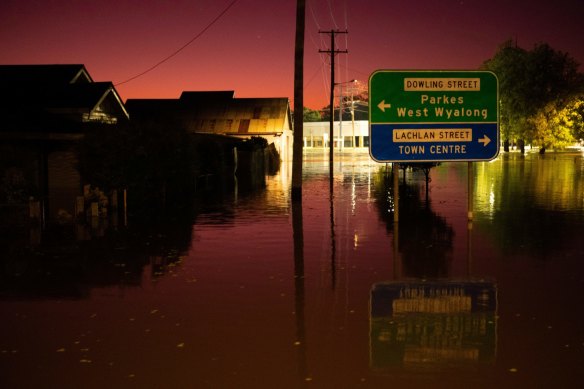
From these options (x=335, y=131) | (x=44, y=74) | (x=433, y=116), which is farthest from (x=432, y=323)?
(x=335, y=131)

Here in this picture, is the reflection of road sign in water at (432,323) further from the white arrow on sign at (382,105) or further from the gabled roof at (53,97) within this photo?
the gabled roof at (53,97)

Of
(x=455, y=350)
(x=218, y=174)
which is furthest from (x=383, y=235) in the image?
(x=218, y=174)

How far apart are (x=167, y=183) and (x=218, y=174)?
1349 centimetres

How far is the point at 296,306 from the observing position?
802cm

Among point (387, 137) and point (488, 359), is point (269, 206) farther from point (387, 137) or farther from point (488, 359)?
point (488, 359)

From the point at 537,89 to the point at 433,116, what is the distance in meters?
66.0

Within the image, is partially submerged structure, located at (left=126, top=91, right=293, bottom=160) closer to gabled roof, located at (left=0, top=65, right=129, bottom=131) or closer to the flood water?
gabled roof, located at (left=0, top=65, right=129, bottom=131)

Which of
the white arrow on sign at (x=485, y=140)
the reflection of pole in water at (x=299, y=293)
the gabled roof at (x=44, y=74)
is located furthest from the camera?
the gabled roof at (x=44, y=74)

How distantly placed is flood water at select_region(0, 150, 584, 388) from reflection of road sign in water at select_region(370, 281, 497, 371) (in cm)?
3

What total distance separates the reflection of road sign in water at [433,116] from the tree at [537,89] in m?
64.0

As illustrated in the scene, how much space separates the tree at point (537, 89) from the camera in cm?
7625

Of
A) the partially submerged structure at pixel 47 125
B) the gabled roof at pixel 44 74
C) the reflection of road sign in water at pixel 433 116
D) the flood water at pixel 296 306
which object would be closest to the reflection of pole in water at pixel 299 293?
the flood water at pixel 296 306

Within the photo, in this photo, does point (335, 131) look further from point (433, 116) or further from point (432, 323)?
point (432, 323)

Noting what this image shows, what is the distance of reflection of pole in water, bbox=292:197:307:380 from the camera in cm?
610
